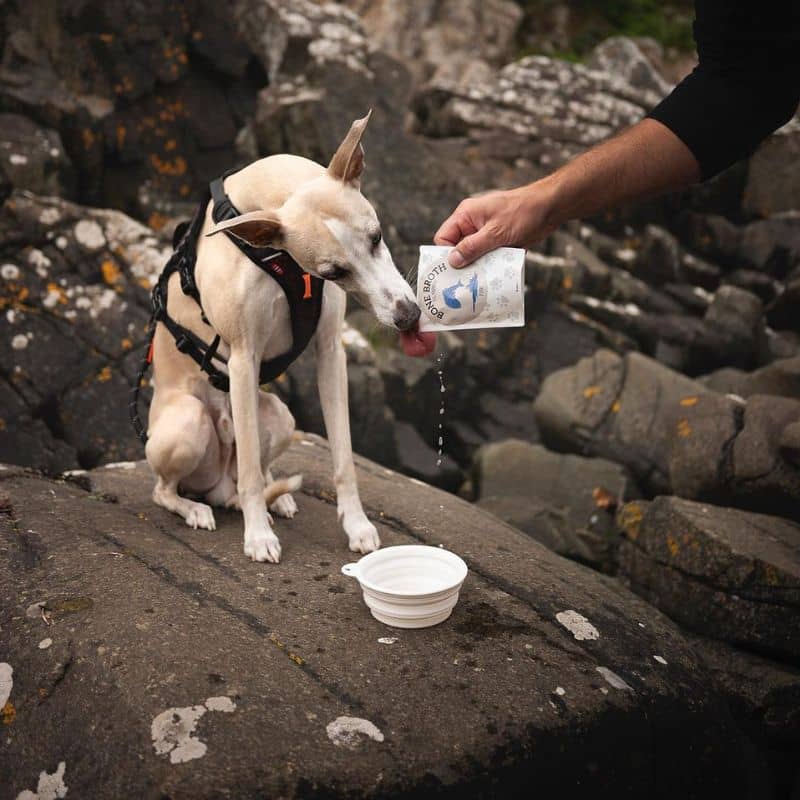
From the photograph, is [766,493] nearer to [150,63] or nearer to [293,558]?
[293,558]

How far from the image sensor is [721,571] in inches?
197

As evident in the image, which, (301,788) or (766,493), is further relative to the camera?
(766,493)

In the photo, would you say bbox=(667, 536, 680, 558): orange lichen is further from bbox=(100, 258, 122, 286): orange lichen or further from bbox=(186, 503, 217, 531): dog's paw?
bbox=(100, 258, 122, 286): orange lichen

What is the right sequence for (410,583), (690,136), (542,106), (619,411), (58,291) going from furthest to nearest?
(542,106) < (619,411) < (58,291) < (410,583) < (690,136)

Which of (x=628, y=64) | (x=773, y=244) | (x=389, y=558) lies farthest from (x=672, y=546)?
(x=628, y=64)

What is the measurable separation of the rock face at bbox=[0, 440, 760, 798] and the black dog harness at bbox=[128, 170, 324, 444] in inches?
37.4

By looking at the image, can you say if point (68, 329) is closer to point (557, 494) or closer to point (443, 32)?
point (557, 494)

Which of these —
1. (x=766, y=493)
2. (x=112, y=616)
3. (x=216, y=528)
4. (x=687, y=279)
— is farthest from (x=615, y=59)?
(x=112, y=616)

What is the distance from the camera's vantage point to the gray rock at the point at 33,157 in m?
8.25

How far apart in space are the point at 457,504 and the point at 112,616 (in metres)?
2.48

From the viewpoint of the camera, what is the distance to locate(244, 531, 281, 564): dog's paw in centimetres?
399

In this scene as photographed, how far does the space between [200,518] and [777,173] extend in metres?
12.4

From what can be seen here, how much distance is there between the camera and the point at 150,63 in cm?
986

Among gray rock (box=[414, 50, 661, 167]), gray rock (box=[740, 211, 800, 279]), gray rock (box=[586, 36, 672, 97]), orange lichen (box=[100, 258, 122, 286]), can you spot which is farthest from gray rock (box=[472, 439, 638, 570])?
gray rock (box=[586, 36, 672, 97])
